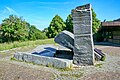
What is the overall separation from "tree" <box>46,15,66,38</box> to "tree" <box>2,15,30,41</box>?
8.76 metres

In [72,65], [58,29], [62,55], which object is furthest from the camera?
[58,29]

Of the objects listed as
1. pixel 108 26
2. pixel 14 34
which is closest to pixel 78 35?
pixel 108 26

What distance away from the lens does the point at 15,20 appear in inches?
1144

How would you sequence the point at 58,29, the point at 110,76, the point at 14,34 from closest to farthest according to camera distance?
1. the point at 110,76
2. the point at 14,34
3. the point at 58,29

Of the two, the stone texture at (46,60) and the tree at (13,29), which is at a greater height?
the tree at (13,29)

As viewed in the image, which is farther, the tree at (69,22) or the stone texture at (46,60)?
the tree at (69,22)

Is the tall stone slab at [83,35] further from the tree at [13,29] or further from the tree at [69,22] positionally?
the tree at [69,22]

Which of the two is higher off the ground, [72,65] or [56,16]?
[56,16]

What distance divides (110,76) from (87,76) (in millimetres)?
970

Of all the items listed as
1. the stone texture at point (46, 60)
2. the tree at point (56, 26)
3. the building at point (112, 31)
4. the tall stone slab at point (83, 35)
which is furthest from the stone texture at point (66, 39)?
the tree at point (56, 26)

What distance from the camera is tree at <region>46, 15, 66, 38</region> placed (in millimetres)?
36812

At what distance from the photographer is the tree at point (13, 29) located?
27.7m

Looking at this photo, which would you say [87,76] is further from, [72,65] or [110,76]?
[72,65]

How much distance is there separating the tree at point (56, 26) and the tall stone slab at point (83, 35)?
2750cm
